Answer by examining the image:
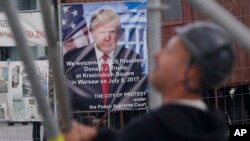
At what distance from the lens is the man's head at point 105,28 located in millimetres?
8812

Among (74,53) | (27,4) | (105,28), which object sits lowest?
(74,53)

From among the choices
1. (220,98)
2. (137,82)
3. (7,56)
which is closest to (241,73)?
(220,98)

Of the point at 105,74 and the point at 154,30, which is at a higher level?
the point at 154,30

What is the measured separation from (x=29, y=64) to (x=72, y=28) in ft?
22.0

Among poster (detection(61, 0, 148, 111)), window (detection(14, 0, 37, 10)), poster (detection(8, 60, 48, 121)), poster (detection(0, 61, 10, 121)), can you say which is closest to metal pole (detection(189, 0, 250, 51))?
poster (detection(61, 0, 148, 111))

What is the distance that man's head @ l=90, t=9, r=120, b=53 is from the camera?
28.9ft

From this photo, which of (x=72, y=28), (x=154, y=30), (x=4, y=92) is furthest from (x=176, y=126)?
(x=4, y=92)

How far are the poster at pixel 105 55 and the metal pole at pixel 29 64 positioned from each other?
6.49 metres

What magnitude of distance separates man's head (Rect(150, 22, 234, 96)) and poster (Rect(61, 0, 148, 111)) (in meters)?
6.46

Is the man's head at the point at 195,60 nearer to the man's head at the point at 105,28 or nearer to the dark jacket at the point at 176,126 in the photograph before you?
the dark jacket at the point at 176,126

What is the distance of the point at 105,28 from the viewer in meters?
8.84

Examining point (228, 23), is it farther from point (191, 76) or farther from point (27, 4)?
point (27, 4)

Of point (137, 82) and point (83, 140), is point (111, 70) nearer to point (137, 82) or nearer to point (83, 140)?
point (137, 82)

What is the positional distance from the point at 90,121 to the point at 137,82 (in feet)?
2.74
